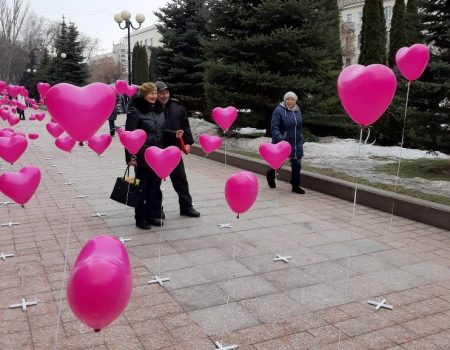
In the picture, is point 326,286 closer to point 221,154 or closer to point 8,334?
point 8,334

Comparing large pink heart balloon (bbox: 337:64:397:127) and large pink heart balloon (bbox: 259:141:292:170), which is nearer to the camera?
large pink heart balloon (bbox: 337:64:397:127)

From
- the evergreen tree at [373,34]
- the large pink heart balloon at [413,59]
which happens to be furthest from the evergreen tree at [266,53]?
the large pink heart balloon at [413,59]

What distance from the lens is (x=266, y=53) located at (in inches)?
517

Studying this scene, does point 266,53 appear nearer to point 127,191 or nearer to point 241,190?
point 127,191

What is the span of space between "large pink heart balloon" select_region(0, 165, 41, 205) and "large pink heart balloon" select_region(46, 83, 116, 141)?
3.96ft

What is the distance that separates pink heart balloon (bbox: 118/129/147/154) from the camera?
5262 mm

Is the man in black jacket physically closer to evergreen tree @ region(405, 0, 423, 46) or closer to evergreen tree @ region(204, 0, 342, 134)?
evergreen tree @ region(405, 0, 423, 46)

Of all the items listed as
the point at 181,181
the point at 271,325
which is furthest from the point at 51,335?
the point at 181,181

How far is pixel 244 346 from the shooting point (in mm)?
3232

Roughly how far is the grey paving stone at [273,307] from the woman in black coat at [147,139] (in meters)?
2.00

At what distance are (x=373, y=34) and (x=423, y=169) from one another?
1095 cm

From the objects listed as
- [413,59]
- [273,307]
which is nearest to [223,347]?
[273,307]

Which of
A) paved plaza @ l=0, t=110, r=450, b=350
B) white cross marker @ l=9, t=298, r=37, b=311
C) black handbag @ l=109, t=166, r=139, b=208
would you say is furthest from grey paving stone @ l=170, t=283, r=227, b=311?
black handbag @ l=109, t=166, r=139, b=208

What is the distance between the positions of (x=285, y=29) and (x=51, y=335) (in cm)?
1076
